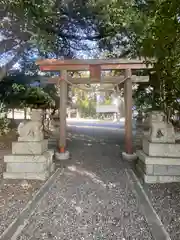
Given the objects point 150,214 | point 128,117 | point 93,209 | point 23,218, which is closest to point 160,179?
point 150,214

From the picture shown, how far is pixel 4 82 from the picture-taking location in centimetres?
972

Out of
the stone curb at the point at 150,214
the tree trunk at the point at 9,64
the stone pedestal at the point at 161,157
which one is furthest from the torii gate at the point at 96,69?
the stone curb at the point at 150,214

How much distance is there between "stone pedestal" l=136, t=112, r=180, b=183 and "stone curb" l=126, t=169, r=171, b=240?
323 mm

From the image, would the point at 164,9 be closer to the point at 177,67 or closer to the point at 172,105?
the point at 177,67

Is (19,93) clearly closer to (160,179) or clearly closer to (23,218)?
(160,179)

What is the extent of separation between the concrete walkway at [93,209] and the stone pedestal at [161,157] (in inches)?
15.1

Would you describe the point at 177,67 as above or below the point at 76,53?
below

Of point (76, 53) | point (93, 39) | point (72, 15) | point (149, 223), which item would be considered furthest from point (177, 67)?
point (76, 53)

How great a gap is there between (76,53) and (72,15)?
2305 millimetres

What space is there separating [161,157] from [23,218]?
266cm

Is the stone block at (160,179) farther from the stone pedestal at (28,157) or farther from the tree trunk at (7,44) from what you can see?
the tree trunk at (7,44)

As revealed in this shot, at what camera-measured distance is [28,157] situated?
16.8 feet

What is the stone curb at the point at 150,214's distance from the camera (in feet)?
9.58

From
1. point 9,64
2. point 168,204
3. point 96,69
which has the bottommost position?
point 168,204
